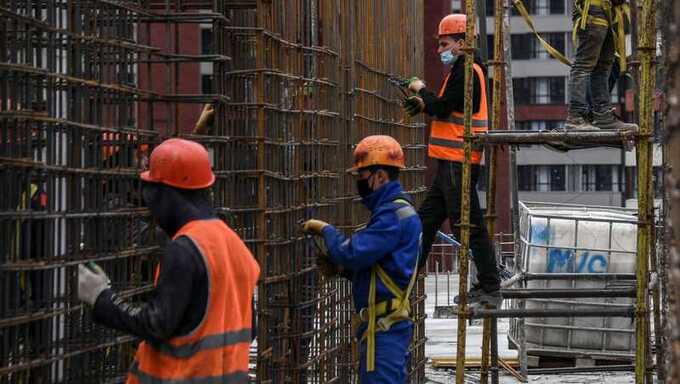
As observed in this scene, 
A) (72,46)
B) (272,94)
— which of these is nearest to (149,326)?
(72,46)

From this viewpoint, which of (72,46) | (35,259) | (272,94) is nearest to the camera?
(35,259)

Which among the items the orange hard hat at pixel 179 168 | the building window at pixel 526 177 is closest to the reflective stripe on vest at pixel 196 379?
the orange hard hat at pixel 179 168

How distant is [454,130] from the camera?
32.6 feet

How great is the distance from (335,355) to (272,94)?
2578 mm

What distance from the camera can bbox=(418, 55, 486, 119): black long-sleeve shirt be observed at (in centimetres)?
968

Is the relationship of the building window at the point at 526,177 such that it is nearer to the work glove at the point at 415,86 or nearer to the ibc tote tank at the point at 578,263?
the ibc tote tank at the point at 578,263

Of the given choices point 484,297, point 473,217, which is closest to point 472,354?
point 484,297

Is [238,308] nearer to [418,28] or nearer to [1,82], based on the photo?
[1,82]

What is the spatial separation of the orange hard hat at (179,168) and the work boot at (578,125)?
4.59m

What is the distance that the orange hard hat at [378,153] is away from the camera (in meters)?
8.09

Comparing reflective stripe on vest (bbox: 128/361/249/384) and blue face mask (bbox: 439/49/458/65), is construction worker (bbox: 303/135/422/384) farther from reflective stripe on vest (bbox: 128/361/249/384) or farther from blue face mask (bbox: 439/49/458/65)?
reflective stripe on vest (bbox: 128/361/249/384)

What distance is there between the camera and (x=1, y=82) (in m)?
5.51

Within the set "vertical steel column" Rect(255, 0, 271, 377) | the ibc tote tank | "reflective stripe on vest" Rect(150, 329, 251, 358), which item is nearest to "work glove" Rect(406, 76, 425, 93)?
"vertical steel column" Rect(255, 0, 271, 377)

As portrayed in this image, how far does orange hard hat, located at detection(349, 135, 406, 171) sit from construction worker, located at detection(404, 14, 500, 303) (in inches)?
59.3
